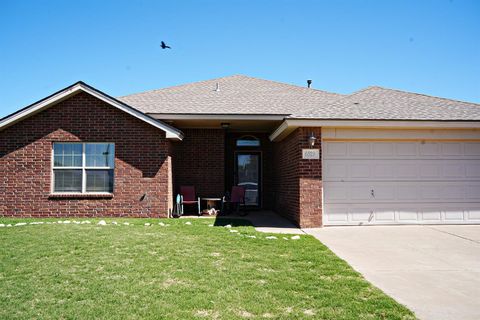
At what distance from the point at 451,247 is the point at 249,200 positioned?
8903mm

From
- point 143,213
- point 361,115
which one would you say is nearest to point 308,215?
point 361,115

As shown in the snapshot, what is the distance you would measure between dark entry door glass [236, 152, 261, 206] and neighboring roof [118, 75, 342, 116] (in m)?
2.44

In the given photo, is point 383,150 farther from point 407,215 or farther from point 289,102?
point 289,102

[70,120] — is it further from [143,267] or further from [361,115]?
[361,115]

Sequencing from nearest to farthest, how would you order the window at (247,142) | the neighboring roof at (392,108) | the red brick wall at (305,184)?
1. the red brick wall at (305,184)
2. the neighboring roof at (392,108)
3. the window at (247,142)

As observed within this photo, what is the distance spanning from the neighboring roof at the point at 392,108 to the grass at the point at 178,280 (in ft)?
12.4

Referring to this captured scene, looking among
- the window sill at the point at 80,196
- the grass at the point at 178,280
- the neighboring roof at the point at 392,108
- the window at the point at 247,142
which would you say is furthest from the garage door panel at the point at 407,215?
the window sill at the point at 80,196

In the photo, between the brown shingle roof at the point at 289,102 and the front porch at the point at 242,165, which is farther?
the front porch at the point at 242,165

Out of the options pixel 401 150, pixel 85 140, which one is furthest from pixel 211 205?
pixel 401 150

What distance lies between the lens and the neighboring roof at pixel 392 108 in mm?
9875

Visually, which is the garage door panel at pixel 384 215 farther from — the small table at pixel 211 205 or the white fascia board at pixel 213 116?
the small table at pixel 211 205

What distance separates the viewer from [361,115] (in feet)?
32.5

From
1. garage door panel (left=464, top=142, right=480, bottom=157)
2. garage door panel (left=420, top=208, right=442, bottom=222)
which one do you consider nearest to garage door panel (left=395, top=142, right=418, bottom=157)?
garage door panel (left=464, top=142, right=480, bottom=157)

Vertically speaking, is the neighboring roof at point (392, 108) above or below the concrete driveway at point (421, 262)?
above
